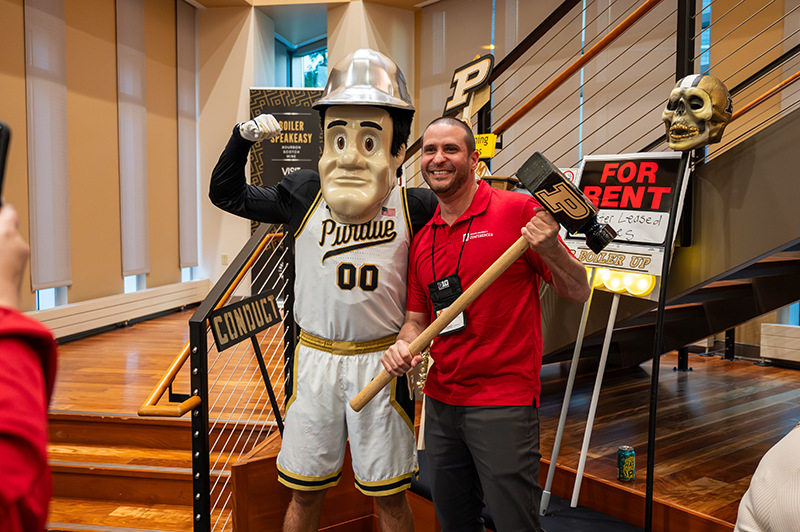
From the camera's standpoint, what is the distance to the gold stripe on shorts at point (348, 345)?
1.74m

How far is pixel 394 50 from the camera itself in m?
6.83

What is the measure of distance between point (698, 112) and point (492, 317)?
3.76 feet

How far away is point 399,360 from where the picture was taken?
149 centimetres

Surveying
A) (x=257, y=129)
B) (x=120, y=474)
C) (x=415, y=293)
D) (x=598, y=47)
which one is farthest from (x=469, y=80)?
(x=120, y=474)

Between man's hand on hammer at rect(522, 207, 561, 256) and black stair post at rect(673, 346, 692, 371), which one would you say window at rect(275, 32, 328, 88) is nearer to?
black stair post at rect(673, 346, 692, 371)

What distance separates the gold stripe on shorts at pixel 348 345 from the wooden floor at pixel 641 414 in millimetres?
1313

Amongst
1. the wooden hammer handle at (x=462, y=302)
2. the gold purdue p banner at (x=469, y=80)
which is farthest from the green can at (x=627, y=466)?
the gold purdue p banner at (x=469, y=80)

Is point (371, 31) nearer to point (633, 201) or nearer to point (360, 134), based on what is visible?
point (633, 201)

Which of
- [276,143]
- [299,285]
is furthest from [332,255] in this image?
[276,143]

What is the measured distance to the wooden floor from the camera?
2.53 meters

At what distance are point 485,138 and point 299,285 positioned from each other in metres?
1.74

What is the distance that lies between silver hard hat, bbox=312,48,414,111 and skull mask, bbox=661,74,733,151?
102 cm

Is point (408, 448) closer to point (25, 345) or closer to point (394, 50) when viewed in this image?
point (25, 345)

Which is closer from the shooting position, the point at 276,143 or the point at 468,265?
the point at 468,265
